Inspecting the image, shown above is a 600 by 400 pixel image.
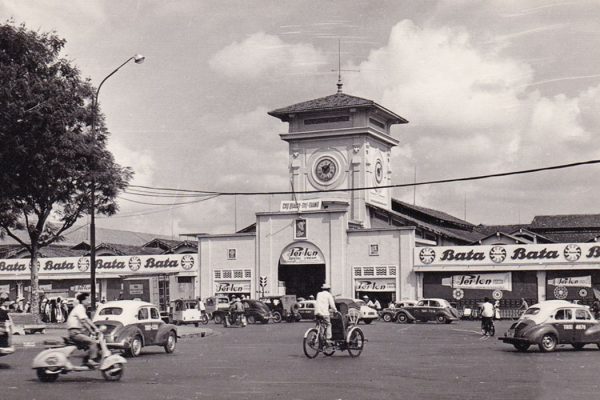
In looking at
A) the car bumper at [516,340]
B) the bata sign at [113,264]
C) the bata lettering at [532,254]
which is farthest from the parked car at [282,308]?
the car bumper at [516,340]

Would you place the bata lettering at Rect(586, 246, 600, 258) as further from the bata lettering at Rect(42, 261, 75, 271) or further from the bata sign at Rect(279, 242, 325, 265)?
the bata lettering at Rect(42, 261, 75, 271)

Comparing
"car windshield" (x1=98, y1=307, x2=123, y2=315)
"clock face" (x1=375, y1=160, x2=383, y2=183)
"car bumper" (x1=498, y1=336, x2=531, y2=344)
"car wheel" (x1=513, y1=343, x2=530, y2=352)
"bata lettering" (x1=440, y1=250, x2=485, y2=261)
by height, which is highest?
"clock face" (x1=375, y1=160, x2=383, y2=183)

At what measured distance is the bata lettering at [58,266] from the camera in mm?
64500

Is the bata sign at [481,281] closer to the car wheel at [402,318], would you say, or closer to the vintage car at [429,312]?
the vintage car at [429,312]

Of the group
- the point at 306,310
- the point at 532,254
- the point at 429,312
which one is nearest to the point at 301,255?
the point at 306,310

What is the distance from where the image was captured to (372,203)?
6569 centimetres

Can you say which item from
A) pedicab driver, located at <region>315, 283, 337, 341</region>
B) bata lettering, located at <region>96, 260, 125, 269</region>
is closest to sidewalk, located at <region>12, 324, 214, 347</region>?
pedicab driver, located at <region>315, 283, 337, 341</region>

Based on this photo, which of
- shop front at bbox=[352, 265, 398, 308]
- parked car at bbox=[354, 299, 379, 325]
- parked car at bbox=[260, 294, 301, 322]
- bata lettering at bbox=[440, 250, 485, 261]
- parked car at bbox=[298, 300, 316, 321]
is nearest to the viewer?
parked car at bbox=[354, 299, 379, 325]

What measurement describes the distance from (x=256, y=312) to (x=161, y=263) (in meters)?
18.6

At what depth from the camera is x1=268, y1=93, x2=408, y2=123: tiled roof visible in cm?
6406

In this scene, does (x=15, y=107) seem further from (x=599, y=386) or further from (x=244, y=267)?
(x=244, y=267)

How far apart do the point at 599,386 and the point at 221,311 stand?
1307 inches

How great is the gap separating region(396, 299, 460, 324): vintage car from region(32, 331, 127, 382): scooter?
31.7m

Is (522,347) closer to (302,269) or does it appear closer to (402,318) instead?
(402,318)
